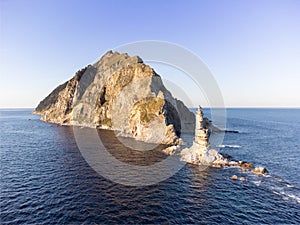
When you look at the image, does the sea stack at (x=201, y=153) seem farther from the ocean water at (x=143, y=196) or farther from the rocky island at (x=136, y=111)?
the ocean water at (x=143, y=196)

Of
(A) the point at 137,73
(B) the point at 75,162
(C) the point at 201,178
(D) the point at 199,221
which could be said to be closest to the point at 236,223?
(D) the point at 199,221

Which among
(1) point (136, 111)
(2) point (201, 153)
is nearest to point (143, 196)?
(2) point (201, 153)

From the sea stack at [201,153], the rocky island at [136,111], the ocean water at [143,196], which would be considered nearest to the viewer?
the ocean water at [143,196]

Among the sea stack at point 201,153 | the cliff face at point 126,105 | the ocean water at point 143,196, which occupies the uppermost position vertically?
the cliff face at point 126,105

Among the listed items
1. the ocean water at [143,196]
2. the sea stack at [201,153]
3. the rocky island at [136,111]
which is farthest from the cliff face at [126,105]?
the ocean water at [143,196]

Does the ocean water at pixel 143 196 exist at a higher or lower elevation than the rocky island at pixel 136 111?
lower

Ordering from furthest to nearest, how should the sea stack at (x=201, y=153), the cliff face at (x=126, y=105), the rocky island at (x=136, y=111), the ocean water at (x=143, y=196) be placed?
the cliff face at (x=126, y=105), the rocky island at (x=136, y=111), the sea stack at (x=201, y=153), the ocean water at (x=143, y=196)

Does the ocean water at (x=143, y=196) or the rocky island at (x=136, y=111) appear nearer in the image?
the ocean water at (x=143, y=196)
